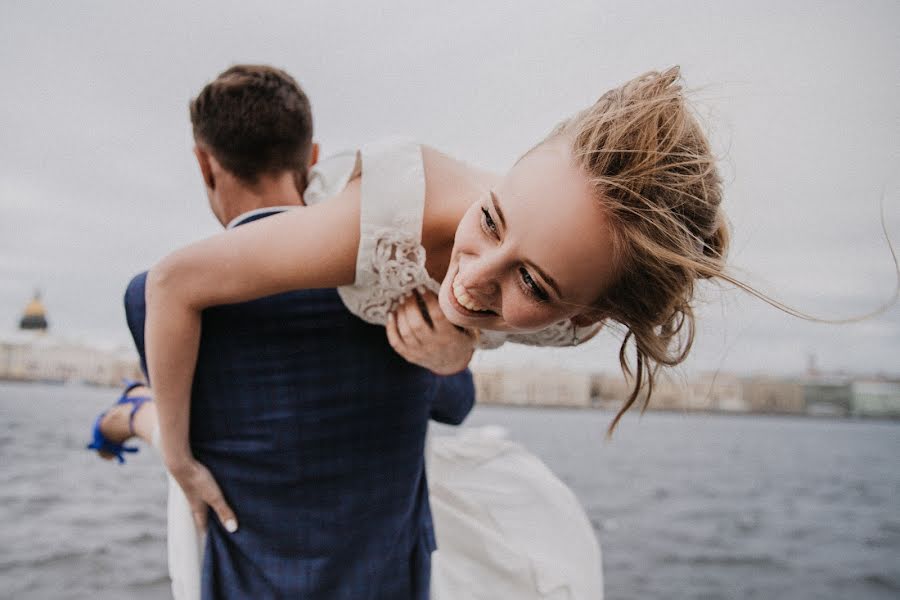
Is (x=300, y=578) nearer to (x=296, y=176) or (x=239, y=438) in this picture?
(x=239, y=438)

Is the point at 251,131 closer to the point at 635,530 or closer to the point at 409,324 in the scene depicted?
the point at 409,324

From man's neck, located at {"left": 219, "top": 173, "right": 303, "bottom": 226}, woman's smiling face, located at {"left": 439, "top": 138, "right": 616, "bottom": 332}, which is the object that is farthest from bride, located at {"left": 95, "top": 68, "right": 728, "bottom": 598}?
man's neck, located at {"left": 219, "top": 173, "right": 303, "bottom": 226}

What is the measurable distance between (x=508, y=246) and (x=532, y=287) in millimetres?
82

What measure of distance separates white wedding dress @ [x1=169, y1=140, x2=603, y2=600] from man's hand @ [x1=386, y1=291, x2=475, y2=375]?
3 cm

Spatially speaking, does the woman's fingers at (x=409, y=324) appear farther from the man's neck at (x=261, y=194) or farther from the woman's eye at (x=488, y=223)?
the man's neck at (x=261, y=194)

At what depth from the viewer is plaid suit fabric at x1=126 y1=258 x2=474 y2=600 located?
4.28 ft

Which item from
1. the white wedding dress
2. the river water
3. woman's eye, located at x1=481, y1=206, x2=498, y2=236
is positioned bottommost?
the river water

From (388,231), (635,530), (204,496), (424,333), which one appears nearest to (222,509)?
(204,496)

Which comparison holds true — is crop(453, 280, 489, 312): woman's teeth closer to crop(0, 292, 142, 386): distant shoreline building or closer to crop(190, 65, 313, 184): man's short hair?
crop(190, 65, 313, 184): man's short hair

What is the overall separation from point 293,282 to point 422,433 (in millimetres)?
Answer: 626

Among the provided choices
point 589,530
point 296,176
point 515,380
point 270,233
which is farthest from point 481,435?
point 515,380

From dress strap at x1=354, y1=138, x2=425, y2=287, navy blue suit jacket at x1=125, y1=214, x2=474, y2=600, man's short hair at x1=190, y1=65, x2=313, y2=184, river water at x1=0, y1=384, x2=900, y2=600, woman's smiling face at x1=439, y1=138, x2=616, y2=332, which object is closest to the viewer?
woman's smiling face at x1=439, y1=138, x2=616, y2=332

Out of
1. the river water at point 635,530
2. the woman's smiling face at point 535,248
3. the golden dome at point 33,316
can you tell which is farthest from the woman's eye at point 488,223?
the golden dome at point 33,316

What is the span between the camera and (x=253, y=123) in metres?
1.57
